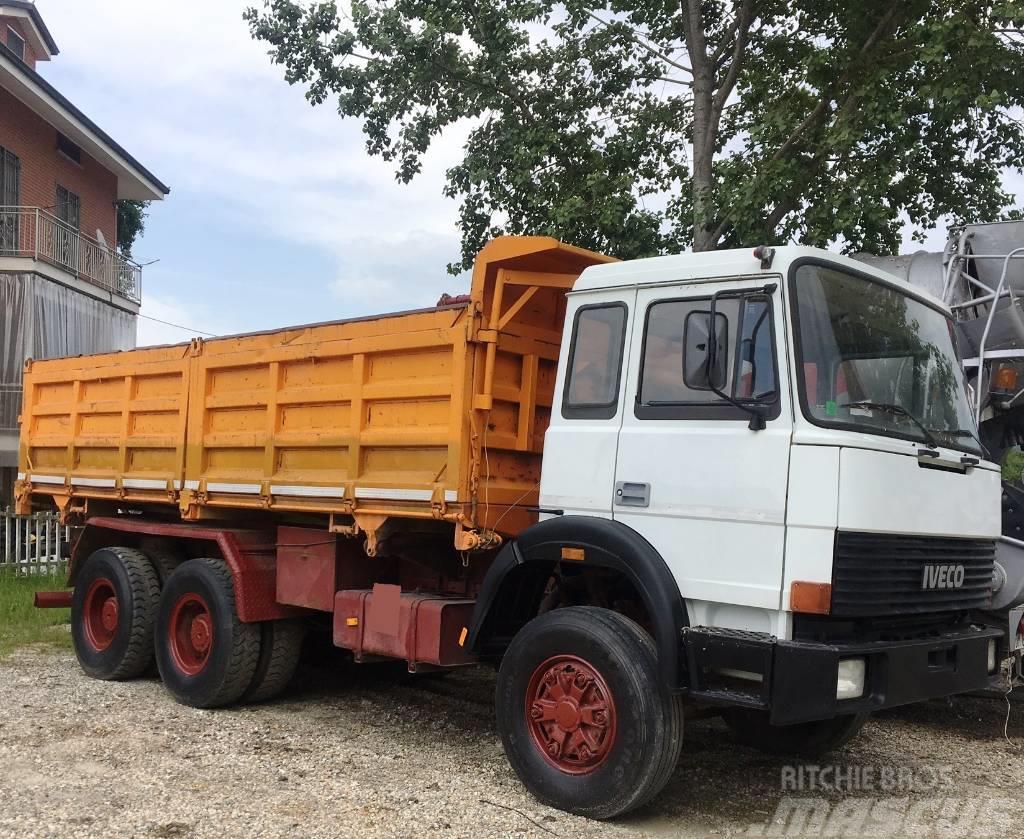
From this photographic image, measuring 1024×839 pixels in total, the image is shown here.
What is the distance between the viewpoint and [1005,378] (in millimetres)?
6672

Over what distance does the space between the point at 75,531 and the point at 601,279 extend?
5.56 m

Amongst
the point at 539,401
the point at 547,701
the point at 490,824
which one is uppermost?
the point at 539,401

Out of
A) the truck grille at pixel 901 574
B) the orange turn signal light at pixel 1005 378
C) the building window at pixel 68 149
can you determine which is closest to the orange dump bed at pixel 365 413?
the truck grille at pixel 901 574

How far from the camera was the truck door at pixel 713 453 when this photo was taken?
443cm

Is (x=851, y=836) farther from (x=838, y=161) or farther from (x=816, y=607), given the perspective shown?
(x=838, y=161)

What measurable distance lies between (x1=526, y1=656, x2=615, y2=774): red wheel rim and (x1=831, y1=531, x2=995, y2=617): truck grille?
3.88 feet

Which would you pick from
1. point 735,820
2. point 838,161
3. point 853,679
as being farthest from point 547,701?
point 838,161

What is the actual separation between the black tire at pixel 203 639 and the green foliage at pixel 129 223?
1130 inches

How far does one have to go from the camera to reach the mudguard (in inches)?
180

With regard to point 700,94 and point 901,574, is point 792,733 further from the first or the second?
point 700,94

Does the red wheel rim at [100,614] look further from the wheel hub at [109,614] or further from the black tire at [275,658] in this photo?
the black tire at [275,658]

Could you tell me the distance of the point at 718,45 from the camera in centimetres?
1202

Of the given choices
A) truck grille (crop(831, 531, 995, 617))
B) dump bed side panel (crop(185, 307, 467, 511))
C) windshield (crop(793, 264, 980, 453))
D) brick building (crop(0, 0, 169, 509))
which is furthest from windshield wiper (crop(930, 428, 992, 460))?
brick building (crop(0, 0, 169, 509))

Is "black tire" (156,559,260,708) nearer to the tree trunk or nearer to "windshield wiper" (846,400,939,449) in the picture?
"windshield wiper" (846,400,939,449)
